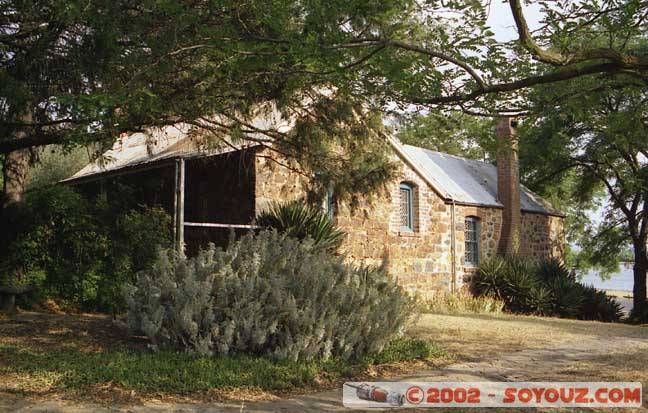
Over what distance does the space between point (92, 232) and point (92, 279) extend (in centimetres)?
87

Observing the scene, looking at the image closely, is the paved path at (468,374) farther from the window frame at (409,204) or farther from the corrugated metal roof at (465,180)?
the corrugated metal roof at (465,180)

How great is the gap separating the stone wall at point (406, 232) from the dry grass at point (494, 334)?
2.19 meters

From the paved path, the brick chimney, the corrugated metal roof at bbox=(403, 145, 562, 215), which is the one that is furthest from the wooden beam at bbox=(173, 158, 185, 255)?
the brick chimney

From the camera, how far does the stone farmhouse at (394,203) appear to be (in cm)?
1257

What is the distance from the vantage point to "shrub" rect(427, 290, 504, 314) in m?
15.2

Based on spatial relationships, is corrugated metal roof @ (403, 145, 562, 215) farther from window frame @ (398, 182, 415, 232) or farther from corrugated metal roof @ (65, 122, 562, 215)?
window frame @ (398, 182, 415, 232)

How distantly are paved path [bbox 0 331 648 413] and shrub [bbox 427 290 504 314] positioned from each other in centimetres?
493

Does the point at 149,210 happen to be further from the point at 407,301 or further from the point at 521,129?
the point at 521,129

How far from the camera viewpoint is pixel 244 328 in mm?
6703

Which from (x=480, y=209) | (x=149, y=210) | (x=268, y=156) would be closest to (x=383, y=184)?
(x=268, y=156)

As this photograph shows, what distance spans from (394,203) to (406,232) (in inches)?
35.8

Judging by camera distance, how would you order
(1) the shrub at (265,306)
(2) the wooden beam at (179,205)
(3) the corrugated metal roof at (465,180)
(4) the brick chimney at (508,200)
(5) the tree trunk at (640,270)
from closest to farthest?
1. (1) the shrub at (265,306)
2. (2) the wooden beam at (179,205)
3. (3) the corrugated metal roof at (465,180)
4. (4) the brick chimney at (508,200)
5. (5) the tree trunk at (640,270)

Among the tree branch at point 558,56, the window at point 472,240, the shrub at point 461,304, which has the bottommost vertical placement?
the shrub at point 461,304

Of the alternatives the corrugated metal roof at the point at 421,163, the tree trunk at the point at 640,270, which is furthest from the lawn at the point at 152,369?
the tree trunk at the point at 640,270
